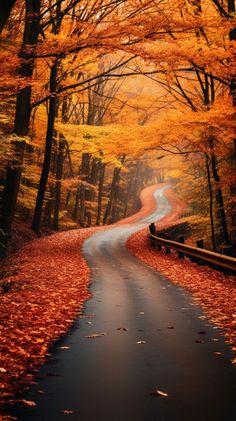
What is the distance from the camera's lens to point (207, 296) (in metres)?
10.1

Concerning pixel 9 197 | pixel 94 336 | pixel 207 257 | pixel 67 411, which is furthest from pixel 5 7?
pixel 9 197

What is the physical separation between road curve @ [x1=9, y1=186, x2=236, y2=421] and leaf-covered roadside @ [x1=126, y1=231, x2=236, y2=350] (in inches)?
12.0

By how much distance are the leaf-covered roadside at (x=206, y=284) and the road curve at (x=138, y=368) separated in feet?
1.00

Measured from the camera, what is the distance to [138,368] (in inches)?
208

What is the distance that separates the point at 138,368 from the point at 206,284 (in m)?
6.72

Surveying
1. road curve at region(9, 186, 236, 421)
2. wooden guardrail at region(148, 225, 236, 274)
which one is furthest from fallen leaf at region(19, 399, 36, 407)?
wooden guardrail at region(148, 225, 236, 274)

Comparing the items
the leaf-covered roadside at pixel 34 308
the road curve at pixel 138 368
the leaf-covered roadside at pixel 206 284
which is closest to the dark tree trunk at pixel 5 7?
the leaf-covered roadside at pixel 34 308

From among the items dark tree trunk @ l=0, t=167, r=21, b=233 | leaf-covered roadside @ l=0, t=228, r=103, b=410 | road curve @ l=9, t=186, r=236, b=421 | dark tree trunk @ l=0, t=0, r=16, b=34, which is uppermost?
dark tree trunk @ l=0, t=0, r=16, b=34

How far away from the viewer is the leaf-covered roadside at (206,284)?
7.83 meters

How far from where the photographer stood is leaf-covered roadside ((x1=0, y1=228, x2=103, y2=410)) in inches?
209

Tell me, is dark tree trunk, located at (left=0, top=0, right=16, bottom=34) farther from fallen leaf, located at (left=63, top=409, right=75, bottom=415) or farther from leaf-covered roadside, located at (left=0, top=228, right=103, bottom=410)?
fallen leaf, located at (left=63, top=409, right=75, bottom=415)

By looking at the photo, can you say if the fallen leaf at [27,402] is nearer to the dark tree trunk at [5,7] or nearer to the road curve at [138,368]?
the road curve at [138,368]

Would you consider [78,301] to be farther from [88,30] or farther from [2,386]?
[88,30]

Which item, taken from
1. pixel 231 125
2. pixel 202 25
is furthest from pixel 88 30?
pixel 231 125
